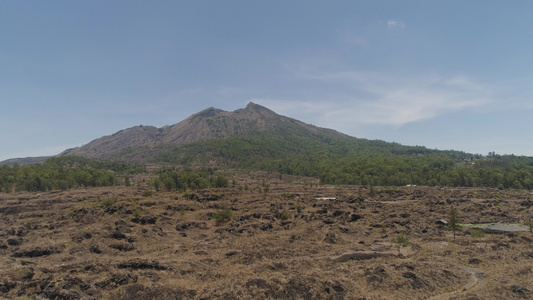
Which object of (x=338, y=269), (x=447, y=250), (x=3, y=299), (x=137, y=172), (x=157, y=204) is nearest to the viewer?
(x=3, y=299)

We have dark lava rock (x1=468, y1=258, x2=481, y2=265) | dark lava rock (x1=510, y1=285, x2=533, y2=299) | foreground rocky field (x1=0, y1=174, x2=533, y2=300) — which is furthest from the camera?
dark lava rock (x1=468, y1=258, x2=481, y2=265)

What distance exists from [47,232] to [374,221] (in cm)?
4256

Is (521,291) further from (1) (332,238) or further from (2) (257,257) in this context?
(2) (257,257)

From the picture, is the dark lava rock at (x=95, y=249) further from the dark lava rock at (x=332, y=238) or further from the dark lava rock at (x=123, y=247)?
the dark lava rock at (x=332, y=238)

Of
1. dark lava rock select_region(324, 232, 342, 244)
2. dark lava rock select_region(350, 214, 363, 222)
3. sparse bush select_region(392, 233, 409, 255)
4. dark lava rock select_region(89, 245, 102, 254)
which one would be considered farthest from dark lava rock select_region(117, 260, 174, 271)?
dark lava rock select_region(350, 214, 363, 222)

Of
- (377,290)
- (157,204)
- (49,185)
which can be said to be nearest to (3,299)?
(377,290)

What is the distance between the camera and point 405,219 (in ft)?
138

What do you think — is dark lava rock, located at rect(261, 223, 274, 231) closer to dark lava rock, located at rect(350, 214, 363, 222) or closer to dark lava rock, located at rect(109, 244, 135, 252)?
dark lava rock, located at rect(350, 214, 363, 222)

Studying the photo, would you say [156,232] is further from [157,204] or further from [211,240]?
[157,204]

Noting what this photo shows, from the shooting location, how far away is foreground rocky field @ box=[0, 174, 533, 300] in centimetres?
1708

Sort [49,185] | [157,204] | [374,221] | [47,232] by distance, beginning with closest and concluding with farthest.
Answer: [47,232]
[374,221]
[157,204]
[49,185]

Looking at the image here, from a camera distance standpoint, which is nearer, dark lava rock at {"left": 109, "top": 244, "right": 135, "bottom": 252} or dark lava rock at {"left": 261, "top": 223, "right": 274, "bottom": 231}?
dark lava rock at {"left": 109, "top": 244, "right": 135, "bottom": 252}

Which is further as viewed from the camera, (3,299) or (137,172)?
(137,172)

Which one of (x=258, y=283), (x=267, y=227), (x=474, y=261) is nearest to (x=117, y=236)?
(x=267, y=227)
